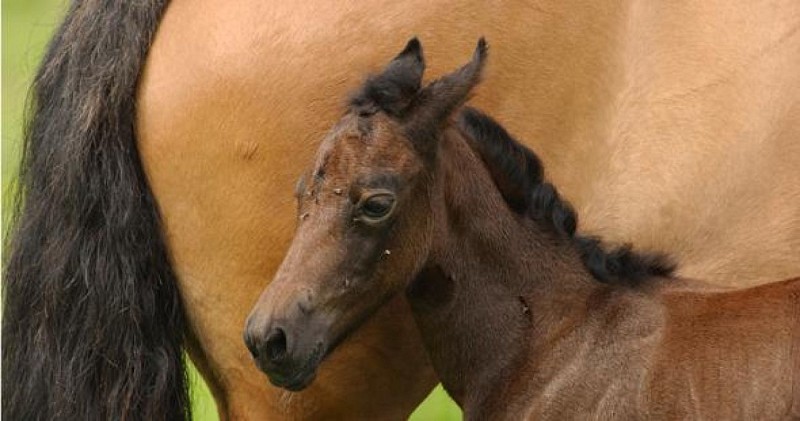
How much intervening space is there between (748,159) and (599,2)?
60 cm

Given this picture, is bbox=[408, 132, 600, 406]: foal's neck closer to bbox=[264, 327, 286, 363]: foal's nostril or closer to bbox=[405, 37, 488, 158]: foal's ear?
bbox=[405, 37, 488, 158]: foal's ear

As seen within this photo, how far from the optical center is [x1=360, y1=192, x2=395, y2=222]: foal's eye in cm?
448

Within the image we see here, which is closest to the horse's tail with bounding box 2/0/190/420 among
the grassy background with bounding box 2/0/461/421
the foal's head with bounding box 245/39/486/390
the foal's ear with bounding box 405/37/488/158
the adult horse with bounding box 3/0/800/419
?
the adult horse with bounding box 3/0/800/419

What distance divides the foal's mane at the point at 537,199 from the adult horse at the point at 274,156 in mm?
262

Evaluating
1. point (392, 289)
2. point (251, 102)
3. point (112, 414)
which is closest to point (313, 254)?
point (392, 289)

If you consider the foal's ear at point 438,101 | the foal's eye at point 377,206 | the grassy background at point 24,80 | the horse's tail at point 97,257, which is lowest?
the grassy background at point 24,80

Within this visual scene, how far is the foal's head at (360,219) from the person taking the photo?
4.45m

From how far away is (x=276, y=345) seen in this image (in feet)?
14.5

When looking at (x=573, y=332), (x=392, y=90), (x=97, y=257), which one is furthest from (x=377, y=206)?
(x=97, y=257)

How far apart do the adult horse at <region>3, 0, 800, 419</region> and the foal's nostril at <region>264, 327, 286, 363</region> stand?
56 centimetres

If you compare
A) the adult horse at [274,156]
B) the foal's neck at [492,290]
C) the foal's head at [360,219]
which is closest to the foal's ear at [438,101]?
the foal's head at [360,219]

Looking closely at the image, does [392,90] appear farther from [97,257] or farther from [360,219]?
[97,257]

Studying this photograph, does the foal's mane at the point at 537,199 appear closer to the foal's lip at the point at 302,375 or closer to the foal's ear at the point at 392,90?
the foal's ear at the point at 392,90

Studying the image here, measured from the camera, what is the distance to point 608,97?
16.9 ft
